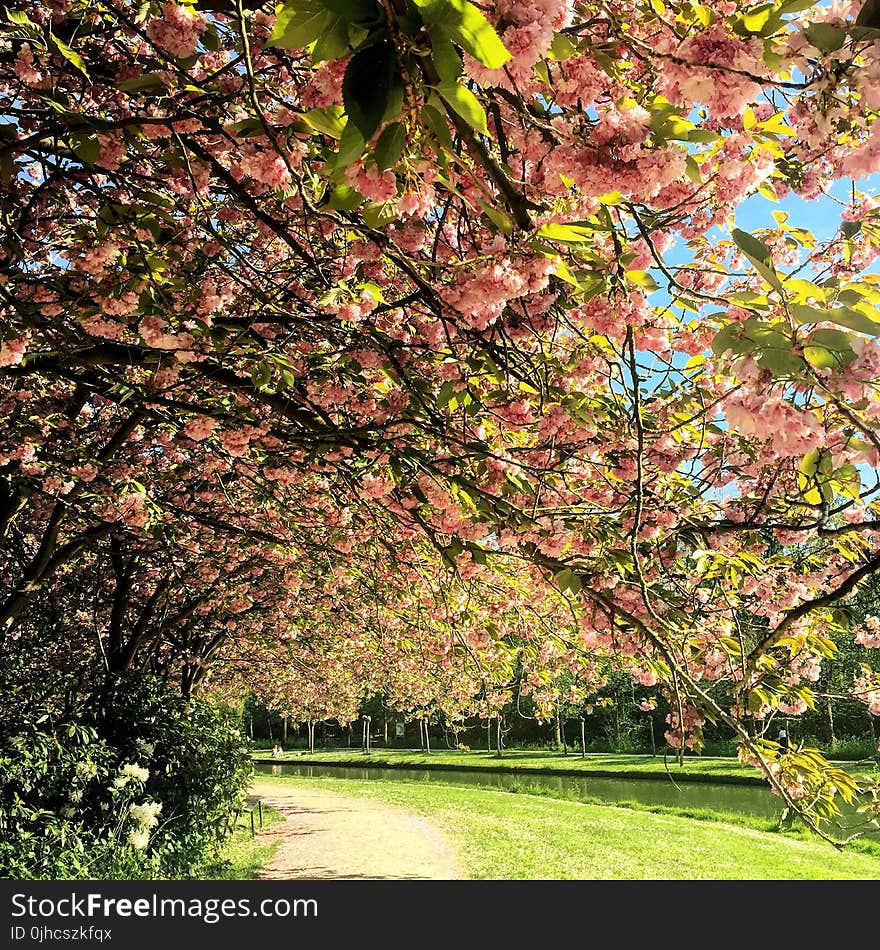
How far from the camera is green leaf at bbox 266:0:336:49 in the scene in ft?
3.36

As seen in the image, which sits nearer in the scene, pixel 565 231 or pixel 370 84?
pixel 370 84

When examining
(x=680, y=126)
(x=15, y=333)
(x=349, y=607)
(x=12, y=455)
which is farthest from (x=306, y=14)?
(x=349, y=607)

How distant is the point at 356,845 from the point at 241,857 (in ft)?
6.77

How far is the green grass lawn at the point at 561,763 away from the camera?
72.1ft

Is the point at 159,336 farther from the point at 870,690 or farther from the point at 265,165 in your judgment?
the point at 870,690

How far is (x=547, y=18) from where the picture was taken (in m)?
1.26

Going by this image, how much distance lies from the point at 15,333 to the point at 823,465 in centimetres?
349

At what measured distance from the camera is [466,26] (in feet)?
3.32

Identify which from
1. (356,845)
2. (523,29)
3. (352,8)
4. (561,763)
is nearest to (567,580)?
(523,29)

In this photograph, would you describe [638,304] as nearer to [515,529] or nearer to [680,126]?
[680,126]

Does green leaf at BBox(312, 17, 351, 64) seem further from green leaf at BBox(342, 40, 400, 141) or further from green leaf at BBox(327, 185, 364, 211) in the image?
green leaf at BBox(327, 185, 364, 211)

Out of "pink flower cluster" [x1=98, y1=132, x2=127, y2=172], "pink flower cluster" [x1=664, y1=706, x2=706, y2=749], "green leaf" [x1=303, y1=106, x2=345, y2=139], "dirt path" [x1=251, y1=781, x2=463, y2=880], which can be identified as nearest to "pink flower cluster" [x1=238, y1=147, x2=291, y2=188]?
"pink flower cluster" [x1=98, y1=132, x2=127, y2=172]

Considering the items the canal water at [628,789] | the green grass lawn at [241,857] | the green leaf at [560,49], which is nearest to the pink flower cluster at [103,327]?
the green leaf at [560,49]

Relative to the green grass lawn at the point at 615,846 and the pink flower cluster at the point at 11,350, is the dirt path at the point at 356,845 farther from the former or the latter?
the pink flower cluster at the point at 11,350
